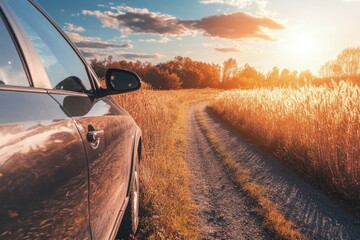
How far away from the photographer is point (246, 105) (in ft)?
50.6

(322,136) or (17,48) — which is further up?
(17,48)

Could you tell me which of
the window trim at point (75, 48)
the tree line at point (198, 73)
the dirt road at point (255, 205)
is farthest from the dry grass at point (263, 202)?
the tree line at point (198, 73)

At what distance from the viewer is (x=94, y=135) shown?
1859 mm

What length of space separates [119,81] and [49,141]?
1.62m

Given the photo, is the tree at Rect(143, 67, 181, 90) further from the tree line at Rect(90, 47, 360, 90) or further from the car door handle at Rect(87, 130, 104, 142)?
the car door handle at Rect(87, 130, 104, 142)

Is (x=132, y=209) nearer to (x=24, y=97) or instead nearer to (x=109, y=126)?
(x=109, y=126)

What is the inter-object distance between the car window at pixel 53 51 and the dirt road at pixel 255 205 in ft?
9.94

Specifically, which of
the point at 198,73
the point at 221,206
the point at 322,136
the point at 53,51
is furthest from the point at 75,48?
the point at 198,73

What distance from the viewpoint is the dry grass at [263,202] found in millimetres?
4496

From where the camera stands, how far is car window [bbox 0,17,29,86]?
1330 millimetres

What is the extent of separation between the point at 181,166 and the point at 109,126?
227 inches

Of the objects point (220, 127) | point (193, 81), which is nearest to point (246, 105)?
point (220, 127)

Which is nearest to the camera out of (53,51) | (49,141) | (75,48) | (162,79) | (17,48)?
(49,141)

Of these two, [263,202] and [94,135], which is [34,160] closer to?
[94,135]
